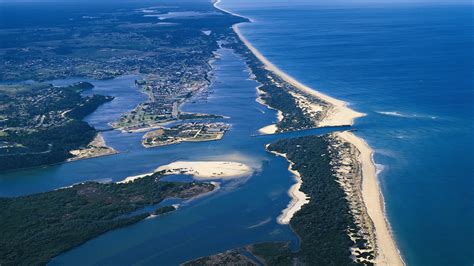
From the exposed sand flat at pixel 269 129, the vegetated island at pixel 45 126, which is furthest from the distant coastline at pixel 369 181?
the vegetated island at pixel 45 126

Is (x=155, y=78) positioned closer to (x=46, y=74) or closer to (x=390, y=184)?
(x=46, y=74)

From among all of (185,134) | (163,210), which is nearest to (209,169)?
(163,210)

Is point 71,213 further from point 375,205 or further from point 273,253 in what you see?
point 375,205

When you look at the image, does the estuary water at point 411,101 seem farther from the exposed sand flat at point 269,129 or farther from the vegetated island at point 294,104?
the exposed sand flat at point 269,129

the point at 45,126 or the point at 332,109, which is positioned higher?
the point at 332,109

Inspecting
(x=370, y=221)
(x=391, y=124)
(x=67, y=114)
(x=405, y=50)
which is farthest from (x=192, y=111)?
(x=405, y=50)

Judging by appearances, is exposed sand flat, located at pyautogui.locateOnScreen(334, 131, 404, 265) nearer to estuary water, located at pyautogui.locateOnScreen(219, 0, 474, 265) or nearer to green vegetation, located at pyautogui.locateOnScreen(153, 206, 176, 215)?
estuary water, located at pyautogui.locateOnScreen(219, 0, 474, 265)

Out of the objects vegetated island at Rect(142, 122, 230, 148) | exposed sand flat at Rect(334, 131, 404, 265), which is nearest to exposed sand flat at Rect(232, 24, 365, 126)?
exposed sand flat at Rect(334, 131, 404, 265)
